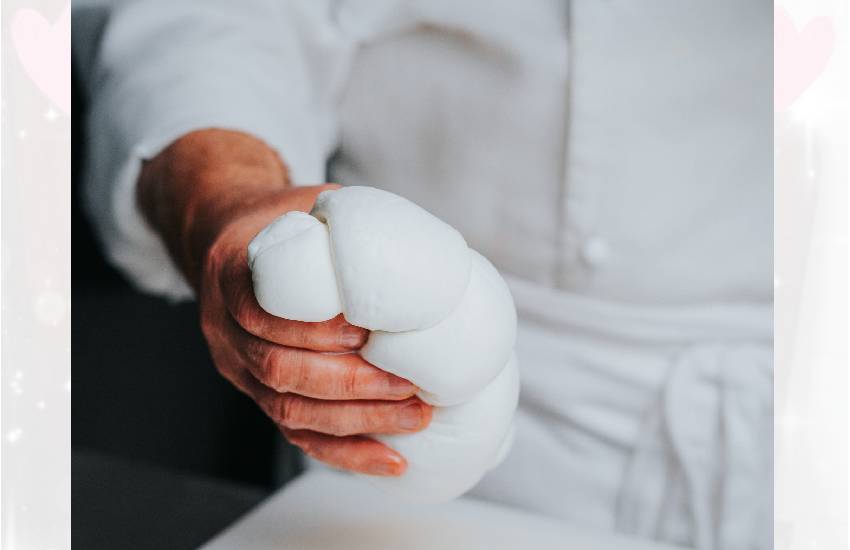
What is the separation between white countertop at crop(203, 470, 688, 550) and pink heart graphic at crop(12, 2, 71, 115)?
10.8 inches

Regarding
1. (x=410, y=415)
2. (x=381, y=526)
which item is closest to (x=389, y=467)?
(x=410, y=415)

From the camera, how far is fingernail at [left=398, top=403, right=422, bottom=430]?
0.37m

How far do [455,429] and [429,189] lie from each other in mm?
210

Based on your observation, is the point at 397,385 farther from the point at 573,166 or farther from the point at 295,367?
the point at 573,166

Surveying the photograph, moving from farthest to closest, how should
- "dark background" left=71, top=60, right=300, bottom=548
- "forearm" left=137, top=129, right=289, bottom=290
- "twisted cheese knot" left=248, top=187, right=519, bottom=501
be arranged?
"dark background" left=71, top=60, right=300, bottom=548
"forearm" left=137, top=129, right=289, bottom=290
"twisted cheese knot" left=248, top=187, right=519, bottom=501

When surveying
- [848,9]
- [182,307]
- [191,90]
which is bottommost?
[182,307]

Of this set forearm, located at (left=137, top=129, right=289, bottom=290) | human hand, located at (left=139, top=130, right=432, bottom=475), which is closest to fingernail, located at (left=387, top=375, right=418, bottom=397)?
human hand, located at (left=139, top=130, right=432, bottom=475)

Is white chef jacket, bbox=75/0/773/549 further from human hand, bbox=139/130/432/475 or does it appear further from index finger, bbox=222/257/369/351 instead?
index finger, bbox=222/257/369/351

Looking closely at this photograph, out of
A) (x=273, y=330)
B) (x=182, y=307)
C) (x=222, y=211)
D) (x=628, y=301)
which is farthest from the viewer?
(x=182, y=307)

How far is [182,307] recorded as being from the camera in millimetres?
886

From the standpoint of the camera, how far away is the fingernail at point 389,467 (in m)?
0.39

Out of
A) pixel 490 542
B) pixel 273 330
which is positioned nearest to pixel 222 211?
pixel 273 330

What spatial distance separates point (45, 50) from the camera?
0.40 meters

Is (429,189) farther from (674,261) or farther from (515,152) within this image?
(674,261)
